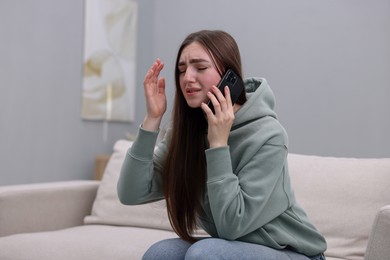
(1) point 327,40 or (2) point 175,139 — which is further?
(1) point 327,40

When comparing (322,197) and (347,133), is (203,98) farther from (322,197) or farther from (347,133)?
(347,133)

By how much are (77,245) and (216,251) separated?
33.9 inches

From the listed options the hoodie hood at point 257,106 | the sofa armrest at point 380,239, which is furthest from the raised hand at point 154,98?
the sofa armrest at point 380,239

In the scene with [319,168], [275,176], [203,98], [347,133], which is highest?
[203,98]

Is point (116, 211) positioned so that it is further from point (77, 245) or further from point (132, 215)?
point (77, 245)

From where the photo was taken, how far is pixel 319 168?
7.42 feet

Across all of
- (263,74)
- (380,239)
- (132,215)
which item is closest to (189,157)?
(380,239)

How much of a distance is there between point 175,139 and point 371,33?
8.55 feet

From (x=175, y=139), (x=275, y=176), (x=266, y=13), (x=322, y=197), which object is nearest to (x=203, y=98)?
(x=175, y=139)

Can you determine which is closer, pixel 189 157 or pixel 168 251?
pixel 168 251

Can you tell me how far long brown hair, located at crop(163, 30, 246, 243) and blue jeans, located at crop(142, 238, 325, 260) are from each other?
112mm

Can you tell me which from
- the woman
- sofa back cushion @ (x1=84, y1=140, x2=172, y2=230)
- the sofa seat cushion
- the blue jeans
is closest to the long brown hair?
the woman

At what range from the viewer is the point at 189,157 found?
1.72 m

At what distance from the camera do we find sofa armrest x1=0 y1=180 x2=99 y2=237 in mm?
2381
